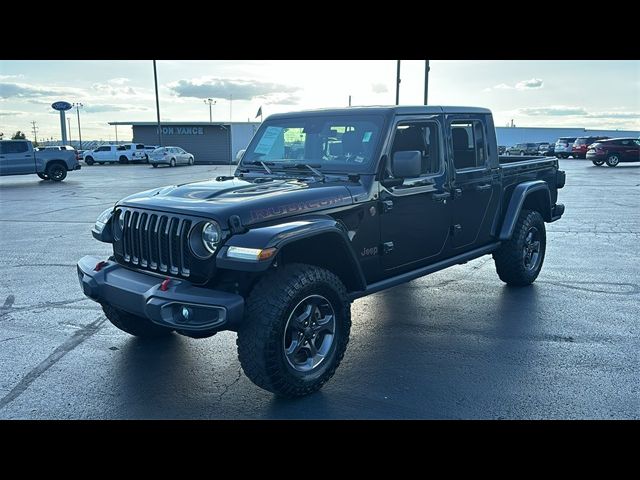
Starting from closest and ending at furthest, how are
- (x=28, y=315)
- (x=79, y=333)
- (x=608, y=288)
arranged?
(x=79, y=333) → (x=28, y=315) → (x=608, y=288)

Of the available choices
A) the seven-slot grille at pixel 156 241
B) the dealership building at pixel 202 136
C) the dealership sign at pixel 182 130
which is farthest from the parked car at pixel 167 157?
the seven-slot grille at pixel 156 241

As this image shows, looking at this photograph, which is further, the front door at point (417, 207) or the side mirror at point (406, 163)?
the front door at point (417, 207)

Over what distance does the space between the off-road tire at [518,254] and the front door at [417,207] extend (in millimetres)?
1350

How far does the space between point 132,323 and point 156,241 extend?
119cm

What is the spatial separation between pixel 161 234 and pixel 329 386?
1620 millimetres

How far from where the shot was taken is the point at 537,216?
21.2ft

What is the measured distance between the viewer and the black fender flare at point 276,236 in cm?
337

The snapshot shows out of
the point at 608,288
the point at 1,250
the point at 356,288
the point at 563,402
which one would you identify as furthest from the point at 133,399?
the point at 1,250

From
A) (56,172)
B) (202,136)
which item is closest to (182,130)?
(202,136)

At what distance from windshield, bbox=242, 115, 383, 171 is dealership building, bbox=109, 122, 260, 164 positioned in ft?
153

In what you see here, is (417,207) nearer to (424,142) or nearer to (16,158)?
(424,142)

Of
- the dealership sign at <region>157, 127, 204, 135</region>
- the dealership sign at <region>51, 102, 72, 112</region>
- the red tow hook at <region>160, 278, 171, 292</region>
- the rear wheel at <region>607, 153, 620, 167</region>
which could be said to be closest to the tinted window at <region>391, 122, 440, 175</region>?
the red tow hook at <region>160, 278, 171, 292</region>

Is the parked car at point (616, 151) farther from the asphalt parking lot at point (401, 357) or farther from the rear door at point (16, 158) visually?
the rear door at point (16, 158)
